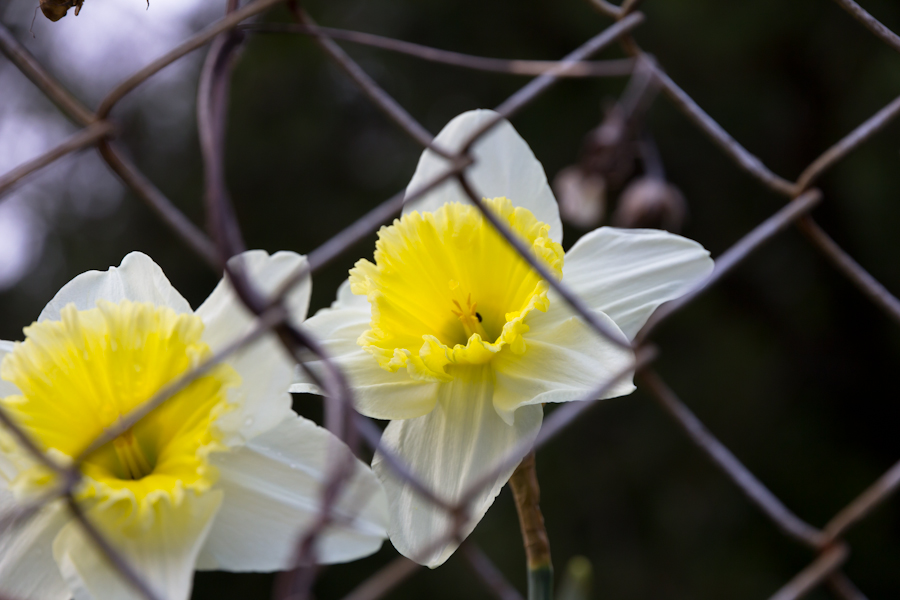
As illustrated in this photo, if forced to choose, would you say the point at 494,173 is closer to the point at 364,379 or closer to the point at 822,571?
the point at 364,379

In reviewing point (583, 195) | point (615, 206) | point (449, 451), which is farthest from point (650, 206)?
point (615, 206)

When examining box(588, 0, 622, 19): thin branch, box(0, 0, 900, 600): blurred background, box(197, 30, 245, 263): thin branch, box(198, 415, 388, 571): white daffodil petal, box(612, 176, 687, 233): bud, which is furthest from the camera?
box(0, 0, 900, 600): blurred background

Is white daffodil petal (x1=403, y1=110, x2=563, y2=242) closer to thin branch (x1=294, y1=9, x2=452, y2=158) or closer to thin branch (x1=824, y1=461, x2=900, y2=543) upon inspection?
thin branch (x1=294, y1=9, x2=452, y2=158)

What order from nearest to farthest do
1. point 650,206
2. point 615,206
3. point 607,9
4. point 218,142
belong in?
point 218,142, point 607,9, point 650,206, point 615,206

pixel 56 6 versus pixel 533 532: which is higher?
pixel 56 6

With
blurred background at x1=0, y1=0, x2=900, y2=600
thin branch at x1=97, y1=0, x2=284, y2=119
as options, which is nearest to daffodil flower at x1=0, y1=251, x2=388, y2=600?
thin branch at x1=97, y1=0, x2=284, y2=119

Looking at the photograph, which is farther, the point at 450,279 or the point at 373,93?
the point at 373,93

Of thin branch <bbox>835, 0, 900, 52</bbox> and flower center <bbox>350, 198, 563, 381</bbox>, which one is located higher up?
flower center <bbox>350, 198, 563, 381</bbox>
